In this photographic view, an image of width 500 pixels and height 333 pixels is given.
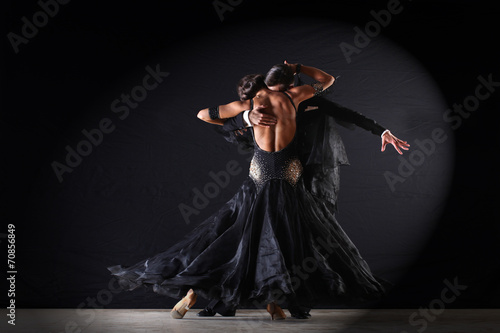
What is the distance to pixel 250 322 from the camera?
10.0ft

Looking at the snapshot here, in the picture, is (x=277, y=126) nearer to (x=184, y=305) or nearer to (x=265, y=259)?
(x=265, y=259)

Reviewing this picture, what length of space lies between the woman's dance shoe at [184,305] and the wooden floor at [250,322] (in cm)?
4

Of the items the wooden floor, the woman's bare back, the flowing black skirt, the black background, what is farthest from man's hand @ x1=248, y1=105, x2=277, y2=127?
the wooden floor

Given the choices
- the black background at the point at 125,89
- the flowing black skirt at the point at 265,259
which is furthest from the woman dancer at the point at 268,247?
the black background at the point at 125,89

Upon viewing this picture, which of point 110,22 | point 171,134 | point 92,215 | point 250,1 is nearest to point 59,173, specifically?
point 92,215

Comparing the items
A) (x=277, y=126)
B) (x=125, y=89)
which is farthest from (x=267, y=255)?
(x=125, y=89)

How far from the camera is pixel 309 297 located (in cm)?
292

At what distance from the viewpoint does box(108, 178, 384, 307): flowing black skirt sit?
2.91 meters

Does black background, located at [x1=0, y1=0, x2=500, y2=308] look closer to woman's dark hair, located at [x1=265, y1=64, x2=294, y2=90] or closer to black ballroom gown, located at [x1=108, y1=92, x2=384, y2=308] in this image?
black ballroom gown, located at [x1=108, y1=92, x2=384, y2=308]

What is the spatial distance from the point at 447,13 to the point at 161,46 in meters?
2.02

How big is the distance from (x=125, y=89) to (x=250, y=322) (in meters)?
1.78

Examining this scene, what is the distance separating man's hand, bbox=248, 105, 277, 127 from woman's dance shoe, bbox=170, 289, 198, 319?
3.14 feet

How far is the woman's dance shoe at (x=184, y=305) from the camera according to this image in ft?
10.4

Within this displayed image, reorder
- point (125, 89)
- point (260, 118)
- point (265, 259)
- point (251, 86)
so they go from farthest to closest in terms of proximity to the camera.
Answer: point (125, 89) < point (251, 86) < point (260, 118) < point (265, 259)
